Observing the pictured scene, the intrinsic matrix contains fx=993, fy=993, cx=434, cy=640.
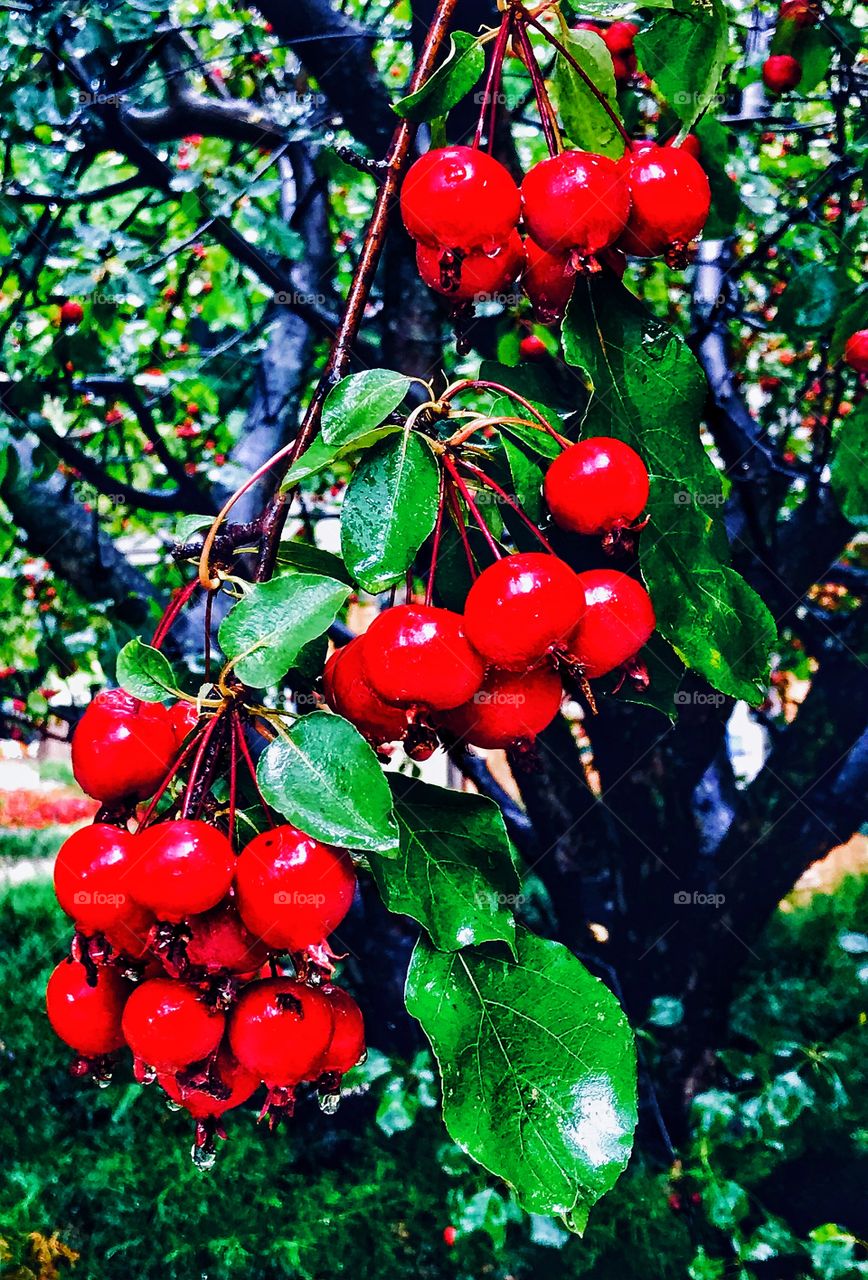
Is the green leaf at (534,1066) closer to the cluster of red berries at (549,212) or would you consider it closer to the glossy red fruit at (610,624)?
the glossy red fruit at (610,624)

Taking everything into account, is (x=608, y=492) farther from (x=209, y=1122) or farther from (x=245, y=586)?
(x=209, y=1122)

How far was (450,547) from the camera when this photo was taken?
631mm

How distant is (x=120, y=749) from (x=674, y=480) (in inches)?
12.8

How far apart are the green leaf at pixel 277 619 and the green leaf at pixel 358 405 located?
7 centimetres

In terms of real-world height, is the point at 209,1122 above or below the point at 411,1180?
above

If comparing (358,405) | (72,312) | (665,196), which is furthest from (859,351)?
(72,312)

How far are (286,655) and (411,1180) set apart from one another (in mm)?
2044

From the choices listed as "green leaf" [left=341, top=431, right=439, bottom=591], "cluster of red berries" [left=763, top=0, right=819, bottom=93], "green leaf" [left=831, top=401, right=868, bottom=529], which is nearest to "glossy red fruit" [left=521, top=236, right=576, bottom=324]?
"green leaf" [left=341, top=431, right=439, bottom=591]

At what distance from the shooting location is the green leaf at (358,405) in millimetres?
470

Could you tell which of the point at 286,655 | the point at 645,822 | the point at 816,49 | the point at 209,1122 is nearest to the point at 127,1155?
the point at 645,822

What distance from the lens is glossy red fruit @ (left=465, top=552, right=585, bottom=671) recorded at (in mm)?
437

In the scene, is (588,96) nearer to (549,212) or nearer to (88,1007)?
(549,212)

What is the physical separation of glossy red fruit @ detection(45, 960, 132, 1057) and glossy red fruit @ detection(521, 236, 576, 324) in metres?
0.41

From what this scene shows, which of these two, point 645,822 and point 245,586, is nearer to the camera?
point 245,586
